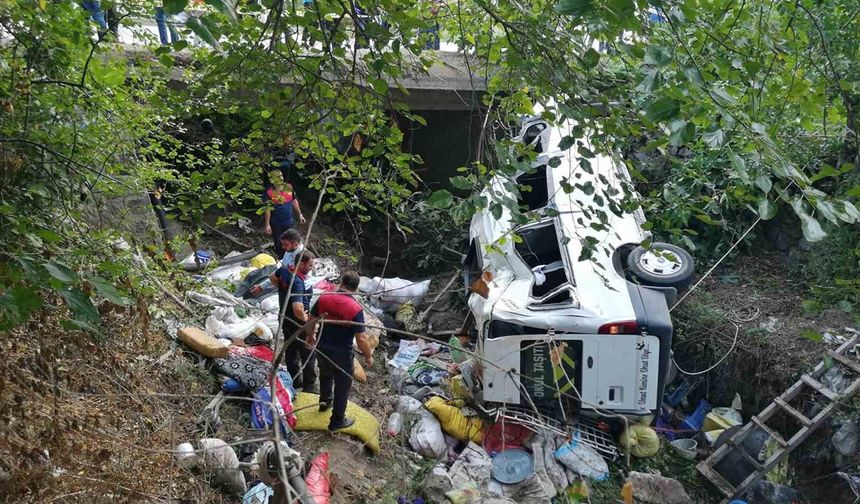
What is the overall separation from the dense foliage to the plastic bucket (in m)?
3.55

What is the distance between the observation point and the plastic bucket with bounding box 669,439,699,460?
250 inches

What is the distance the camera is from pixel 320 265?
7777 millimetres

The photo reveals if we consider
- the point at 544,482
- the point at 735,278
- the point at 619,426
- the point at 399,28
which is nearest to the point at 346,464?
the point at 544,482

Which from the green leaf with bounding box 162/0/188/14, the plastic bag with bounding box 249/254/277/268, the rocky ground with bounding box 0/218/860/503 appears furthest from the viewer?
the plastic bag with bounding box 249/254/277/268

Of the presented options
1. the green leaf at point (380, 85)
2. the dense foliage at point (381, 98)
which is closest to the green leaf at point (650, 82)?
the dense foliage at point (381, 98)

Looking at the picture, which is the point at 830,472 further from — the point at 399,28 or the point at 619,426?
the point at 399,28

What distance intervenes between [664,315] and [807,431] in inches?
72.6

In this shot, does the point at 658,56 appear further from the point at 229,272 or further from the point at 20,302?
the point at 229,272

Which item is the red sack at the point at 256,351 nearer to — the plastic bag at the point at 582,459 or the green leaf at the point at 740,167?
the plastic bag at the point at 582,459

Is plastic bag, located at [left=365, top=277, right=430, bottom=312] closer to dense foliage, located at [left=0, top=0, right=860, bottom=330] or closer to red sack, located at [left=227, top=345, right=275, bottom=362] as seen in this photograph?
red sack, located at [left=227, top=345, right=275, bottom=362]

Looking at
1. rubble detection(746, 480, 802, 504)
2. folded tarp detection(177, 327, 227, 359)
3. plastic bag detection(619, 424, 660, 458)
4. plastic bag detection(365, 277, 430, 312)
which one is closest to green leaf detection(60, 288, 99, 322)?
folded tarp detection(177, 327, 227, 359)

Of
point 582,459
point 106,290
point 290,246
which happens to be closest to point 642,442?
point 582,459

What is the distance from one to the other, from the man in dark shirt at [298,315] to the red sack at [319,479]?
0.61m

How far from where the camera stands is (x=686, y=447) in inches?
256
